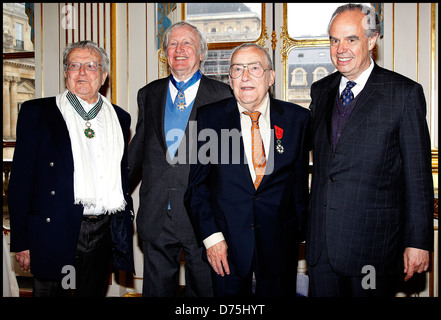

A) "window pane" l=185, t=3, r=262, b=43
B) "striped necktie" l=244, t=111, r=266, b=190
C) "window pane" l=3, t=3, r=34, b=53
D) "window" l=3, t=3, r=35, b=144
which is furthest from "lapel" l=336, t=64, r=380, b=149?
"window pane" l=3, t=3, r=34, b=53

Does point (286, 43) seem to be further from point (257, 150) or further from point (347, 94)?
point (257, 150)

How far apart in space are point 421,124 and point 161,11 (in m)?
2.75

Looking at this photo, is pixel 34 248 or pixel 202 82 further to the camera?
pixel 202 82

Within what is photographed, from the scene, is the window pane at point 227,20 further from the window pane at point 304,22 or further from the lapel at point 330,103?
the lapel at point 330,103

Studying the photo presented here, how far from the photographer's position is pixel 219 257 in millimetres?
1851

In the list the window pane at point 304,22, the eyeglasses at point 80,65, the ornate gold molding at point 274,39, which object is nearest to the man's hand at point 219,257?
the eyeglasses at point 80,65

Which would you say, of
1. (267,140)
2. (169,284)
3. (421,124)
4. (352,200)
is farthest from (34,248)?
(421,124)

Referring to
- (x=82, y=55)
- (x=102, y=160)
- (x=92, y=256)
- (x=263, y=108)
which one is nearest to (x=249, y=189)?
(x=263, y=108)

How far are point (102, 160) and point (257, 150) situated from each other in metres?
0.91

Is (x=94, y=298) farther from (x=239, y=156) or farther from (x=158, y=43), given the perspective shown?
(x=158, y=43)

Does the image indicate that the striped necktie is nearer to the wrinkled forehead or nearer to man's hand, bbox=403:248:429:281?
man's hand, bbox=403:248:429:281

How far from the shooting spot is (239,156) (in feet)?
6.02

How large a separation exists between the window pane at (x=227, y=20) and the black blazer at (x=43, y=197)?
2.11 meters

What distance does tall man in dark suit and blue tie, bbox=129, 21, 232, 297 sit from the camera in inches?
85.2
